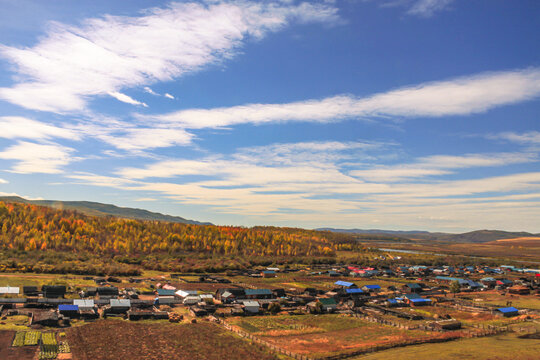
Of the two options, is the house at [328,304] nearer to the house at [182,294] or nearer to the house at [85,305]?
the house at [182,294]

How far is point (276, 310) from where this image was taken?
5684cm

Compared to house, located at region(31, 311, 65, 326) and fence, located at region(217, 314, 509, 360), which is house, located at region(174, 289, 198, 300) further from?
house, located at region(31, 311, 65, 326)

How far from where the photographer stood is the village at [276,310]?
4191 cm

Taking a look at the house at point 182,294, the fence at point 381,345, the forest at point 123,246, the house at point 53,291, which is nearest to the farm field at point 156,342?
the fence at point 381,345

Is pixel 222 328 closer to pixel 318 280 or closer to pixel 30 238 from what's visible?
pixel 318 280

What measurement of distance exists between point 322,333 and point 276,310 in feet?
40.6

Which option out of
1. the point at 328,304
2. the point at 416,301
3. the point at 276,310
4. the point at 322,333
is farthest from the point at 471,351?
the point at 416,301

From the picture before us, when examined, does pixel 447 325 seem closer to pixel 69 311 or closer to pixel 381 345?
pixel 381 345

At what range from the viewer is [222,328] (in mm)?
46594

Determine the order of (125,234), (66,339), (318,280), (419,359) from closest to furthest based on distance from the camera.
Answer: (419,359)
(66,339)
(318,280)
(125,234)

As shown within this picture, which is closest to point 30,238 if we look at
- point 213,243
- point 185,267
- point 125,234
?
point 125,234

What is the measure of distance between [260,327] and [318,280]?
51629 mm

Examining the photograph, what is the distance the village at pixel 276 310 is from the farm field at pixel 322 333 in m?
0.13

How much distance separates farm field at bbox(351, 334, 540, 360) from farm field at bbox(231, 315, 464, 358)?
2.52 metres
